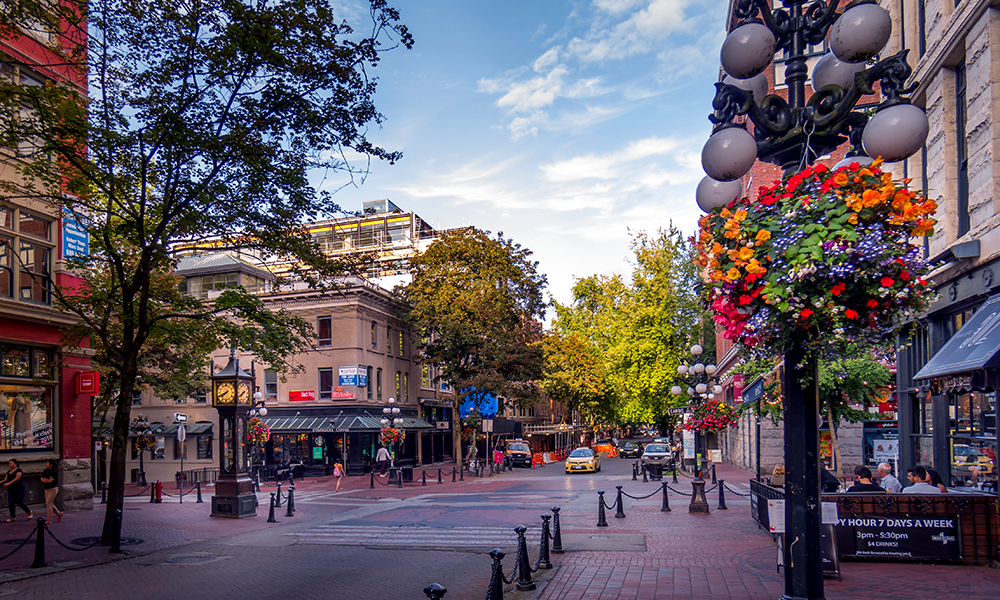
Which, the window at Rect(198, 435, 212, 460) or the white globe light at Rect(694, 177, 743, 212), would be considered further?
the window at Rect(198, 435, 212, 460)

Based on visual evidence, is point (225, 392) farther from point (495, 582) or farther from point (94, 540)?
point (495, 582)

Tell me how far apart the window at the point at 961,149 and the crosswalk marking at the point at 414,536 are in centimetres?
1024

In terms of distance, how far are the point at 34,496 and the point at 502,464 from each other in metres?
26.8

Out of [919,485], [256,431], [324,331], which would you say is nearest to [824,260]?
[919,485]

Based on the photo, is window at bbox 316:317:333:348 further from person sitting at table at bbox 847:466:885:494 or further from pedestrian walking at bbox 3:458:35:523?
person sitting at table at bbox 847:466:885:494

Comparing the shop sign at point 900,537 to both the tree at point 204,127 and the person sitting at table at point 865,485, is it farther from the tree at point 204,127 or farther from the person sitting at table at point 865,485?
the tree at point 204,127

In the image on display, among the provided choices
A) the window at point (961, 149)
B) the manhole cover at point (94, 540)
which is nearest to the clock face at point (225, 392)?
the manhole cover at point (94, 540)

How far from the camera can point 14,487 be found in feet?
57.0

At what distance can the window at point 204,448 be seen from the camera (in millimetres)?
42875

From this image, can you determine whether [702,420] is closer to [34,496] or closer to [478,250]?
[34,496]

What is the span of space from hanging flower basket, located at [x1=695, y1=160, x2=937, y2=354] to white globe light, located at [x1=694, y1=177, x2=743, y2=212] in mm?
819

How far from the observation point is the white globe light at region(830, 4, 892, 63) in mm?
5594

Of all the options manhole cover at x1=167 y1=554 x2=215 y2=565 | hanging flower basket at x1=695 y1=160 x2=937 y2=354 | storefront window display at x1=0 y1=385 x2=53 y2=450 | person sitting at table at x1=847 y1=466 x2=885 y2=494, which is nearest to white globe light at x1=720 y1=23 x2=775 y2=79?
hanging flower basket at x1=695 y1=160 x2=937 y2=354

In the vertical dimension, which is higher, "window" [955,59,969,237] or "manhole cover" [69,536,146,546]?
"window" [955,59,969,237]
